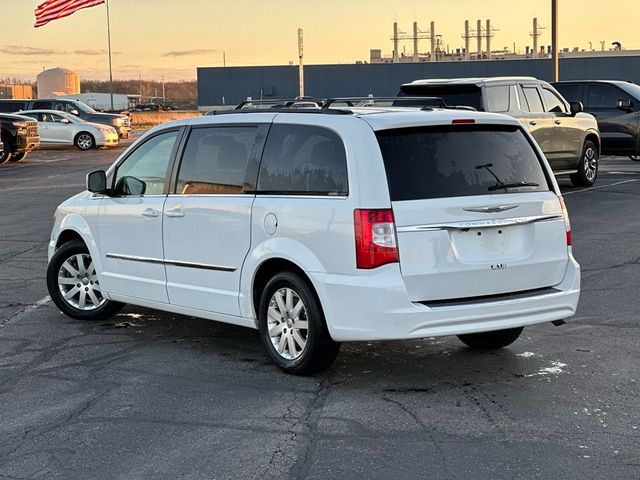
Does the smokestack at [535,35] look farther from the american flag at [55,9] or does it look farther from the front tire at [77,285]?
the front tire at [77,285]

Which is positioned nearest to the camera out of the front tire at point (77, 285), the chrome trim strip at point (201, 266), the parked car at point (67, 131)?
the chrome trim strip at point (201, 266)

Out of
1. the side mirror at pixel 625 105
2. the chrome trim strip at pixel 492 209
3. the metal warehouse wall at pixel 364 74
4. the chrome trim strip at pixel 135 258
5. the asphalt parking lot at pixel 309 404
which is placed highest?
the metal warehouse wall at pixel 364 74

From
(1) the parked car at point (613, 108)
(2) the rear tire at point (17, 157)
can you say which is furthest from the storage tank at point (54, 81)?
(1) the parked car at point (613, 108)

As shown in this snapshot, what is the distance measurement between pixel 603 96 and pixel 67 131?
2109 cm

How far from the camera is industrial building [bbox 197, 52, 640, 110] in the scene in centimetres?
7969

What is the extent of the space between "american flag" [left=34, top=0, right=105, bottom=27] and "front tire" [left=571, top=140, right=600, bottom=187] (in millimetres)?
26642

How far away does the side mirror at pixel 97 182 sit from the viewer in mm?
8508

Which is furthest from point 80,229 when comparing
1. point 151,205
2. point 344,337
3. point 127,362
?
point 344,337

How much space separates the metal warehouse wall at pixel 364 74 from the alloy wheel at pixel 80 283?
2860 inches

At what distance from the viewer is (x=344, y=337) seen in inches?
258

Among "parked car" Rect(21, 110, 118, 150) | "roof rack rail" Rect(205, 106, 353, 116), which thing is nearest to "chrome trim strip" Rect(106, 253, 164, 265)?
"roof rack rail" Rect(205, 106, 353, 116)

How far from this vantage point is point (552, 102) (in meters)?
18.9

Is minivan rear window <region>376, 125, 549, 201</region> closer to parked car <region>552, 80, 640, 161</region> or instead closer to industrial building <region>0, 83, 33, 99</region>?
parked car <region>552, 80, 640, 161</region>

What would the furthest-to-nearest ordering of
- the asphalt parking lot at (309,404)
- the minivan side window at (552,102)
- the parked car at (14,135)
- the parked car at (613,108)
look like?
the parked car at (14,135) < the parked car at (613,108) < the minivan side window at (552,102) < the asphalt parking lot at (309,404)
